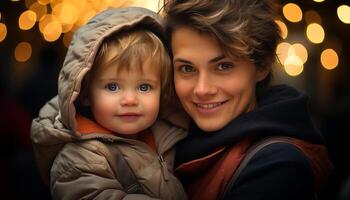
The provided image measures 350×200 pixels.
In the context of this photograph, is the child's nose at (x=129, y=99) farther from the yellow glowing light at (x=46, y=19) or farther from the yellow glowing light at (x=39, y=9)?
the yellow glowing light at (x=46, y=19)

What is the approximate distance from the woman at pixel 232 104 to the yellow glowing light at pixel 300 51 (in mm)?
5177

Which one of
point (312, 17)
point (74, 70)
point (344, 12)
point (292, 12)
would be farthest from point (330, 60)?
point (74, 70)

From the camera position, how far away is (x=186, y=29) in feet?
8.20

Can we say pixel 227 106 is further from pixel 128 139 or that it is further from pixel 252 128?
pixel 128 139

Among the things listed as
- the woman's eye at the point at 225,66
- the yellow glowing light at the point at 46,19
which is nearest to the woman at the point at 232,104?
the woman's eye at the point at 225,66

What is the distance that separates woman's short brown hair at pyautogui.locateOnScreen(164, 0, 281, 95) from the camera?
2.40m

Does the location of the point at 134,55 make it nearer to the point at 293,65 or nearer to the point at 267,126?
the point at 267,126

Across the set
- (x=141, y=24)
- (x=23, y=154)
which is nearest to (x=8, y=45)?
(x=23, y=154)

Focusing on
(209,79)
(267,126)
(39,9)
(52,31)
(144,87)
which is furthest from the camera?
(52,31)

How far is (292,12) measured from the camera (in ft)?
23.5

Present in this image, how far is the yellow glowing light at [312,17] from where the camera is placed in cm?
731

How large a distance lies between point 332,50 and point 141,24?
213 inches

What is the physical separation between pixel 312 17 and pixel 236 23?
5.31m

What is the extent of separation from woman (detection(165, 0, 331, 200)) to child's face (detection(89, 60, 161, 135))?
5.8 inches
